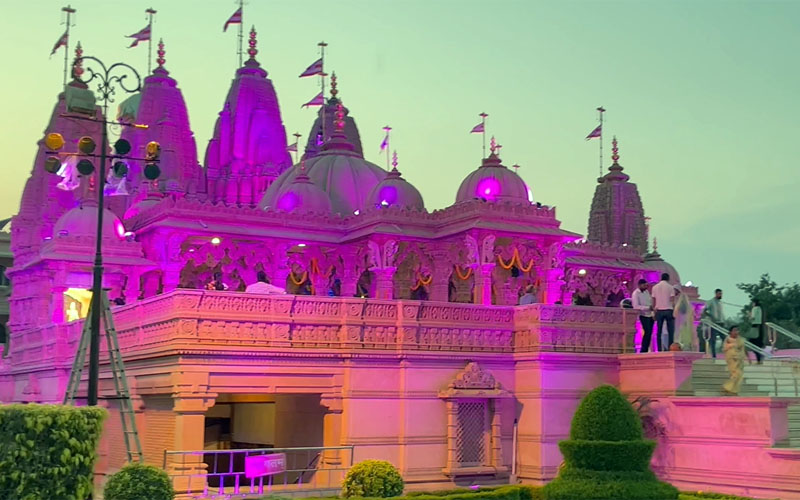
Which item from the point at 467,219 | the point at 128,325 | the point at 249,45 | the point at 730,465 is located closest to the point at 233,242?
the point at 467,219

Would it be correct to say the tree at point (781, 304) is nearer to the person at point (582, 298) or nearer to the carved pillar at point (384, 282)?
the person at point (582, 298)

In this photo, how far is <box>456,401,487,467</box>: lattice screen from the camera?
20.5 metres

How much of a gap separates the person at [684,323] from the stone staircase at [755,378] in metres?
0.76

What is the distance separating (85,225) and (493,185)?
13.5 m

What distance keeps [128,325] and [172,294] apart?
3.61 meters

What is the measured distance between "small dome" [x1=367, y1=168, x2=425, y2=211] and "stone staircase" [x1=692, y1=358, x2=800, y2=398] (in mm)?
13203

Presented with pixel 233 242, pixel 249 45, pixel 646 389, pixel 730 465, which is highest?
pixel 249 45

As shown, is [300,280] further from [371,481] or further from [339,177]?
[371,481]

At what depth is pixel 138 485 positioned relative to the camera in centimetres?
1455

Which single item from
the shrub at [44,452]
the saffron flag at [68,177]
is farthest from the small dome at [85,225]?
the shrub at [44,452]

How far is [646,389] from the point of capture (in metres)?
21.0

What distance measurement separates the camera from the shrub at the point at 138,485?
47.6 ft

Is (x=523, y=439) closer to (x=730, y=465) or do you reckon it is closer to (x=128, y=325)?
(x=730, y=465)

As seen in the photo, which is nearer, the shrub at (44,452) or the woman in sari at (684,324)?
the shrub at (44,452)
